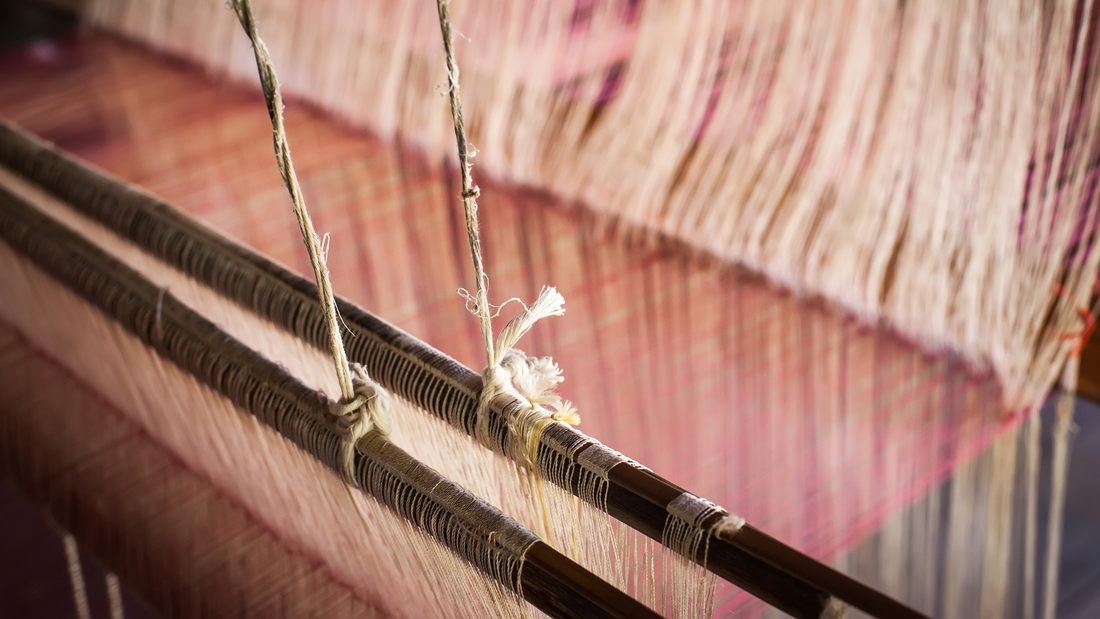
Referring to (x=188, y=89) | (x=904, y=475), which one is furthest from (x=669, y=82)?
(x=188, y=89)

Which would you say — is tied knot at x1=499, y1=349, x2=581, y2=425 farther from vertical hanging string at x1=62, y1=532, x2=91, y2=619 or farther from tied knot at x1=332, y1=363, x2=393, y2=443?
vertical hanging string at x1=62, y1=532, x2=91, y2=619

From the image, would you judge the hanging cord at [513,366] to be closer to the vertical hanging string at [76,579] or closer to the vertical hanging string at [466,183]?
the vertical hanging string at [466,183]

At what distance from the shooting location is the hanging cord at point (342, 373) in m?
0.59

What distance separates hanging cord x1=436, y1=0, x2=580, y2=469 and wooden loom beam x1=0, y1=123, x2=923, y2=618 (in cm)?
2

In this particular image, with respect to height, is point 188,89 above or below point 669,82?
below

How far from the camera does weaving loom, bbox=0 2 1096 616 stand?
114 cm

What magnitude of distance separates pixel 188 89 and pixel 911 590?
1850 millimetres

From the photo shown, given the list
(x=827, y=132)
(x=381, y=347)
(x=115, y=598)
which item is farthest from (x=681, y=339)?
(x=115, y=598)

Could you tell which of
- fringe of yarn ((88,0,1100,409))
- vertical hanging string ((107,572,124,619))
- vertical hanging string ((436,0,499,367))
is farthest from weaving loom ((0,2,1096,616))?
vertical hanging string ((107,572,124,619))

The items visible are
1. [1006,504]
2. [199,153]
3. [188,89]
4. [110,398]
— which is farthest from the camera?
[188,89]

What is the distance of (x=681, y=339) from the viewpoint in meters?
1.28

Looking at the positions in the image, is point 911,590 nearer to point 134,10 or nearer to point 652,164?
point 652,164

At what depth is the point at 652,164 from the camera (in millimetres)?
1548

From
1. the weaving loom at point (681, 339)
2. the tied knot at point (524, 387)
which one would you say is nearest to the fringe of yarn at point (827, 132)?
the weaving loom at point (681, 339)
